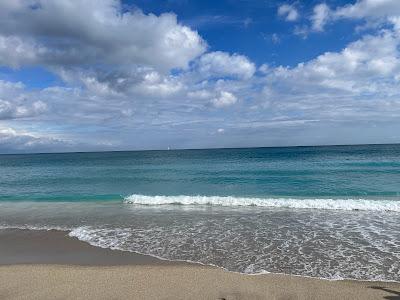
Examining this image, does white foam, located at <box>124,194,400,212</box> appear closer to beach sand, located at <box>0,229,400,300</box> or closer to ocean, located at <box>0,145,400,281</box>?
ocean, located at <box>0,145,400,281</box>

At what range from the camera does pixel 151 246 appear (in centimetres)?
1102

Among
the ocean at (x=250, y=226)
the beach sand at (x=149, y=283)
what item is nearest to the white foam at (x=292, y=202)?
the ocean at (x=250, y=226)

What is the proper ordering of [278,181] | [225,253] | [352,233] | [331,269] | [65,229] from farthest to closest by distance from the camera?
[278,181] → [65,229] → [352,233] → [225,253] → [331,269]

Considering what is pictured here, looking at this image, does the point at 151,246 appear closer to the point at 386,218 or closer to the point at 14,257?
the point at 14,257

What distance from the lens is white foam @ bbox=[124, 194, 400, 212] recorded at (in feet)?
56.1

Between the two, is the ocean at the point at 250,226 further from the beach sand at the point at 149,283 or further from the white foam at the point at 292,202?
the beach sand at the point at 149,283

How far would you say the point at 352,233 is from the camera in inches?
472

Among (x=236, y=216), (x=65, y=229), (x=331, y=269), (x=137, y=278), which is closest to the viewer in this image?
(x=137, y=278)

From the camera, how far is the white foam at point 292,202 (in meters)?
17.1

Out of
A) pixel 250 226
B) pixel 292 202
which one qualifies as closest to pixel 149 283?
pixel 250 226

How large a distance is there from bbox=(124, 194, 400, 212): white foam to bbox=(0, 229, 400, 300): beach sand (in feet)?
33.6

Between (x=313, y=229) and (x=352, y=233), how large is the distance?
4.51 feet

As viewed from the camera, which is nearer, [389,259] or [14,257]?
[389,259]

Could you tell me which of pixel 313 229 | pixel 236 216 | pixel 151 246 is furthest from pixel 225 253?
pixel 236 216
